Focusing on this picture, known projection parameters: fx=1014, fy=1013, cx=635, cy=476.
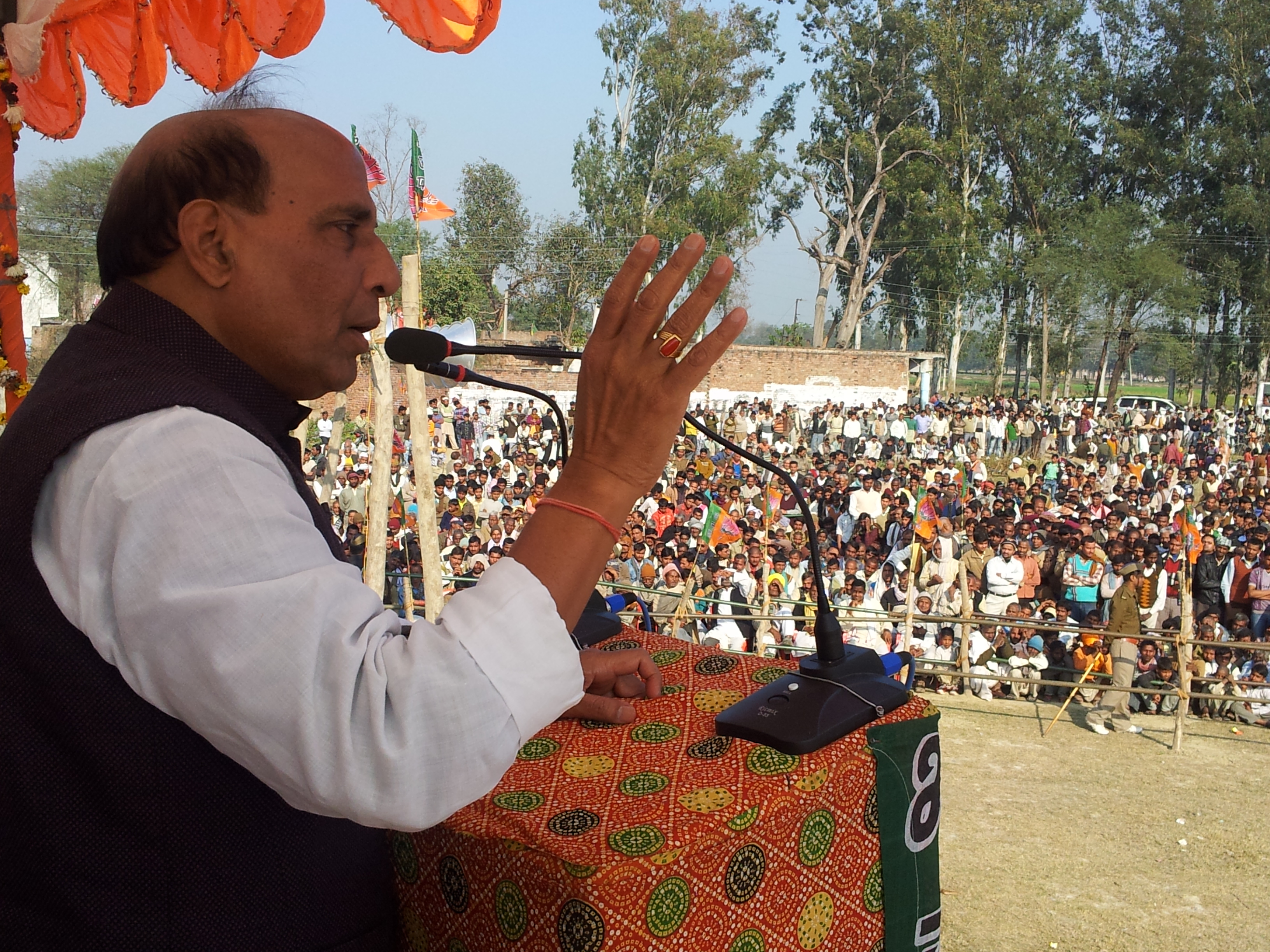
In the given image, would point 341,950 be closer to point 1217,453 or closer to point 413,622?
point 413,622

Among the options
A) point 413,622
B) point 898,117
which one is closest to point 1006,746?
point 413,622

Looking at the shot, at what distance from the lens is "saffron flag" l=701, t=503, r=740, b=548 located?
1009 cm

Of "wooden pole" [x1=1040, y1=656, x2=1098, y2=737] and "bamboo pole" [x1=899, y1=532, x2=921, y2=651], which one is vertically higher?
"bamboo pole" [x1=899, y1=532, x2=921, y2=651]

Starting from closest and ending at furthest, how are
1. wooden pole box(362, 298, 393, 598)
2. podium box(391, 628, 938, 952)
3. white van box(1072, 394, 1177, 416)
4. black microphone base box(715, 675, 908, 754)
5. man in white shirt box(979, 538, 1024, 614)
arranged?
podium box(391, 628, 938, 952) → black microphone base box(715, 675, 908, 754) → wooden pole box(362, 298, 393, 598) → man in white shirt box(979, 538, 1024, 614) → white van box(1072, 394, 1177, 416)

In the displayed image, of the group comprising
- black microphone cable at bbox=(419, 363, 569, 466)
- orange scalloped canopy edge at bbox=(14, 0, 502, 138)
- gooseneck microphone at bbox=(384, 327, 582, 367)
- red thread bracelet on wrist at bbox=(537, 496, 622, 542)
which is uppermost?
orange scalloped canopy edge at bbox=(14, 0, 502, 138)

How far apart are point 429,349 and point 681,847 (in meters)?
0.65

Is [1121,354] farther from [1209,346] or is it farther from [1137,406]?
[1209,346]

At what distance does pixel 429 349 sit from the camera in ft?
4.04

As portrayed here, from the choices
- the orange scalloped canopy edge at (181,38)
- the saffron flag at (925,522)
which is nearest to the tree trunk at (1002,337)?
the saffron flag at (925,522)

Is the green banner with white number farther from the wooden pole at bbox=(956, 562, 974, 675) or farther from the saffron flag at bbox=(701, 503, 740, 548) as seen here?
the saffron flag at bbox=(701, 503, 740, 548)

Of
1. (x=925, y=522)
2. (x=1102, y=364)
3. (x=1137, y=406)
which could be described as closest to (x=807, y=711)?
(x=925, y=522)

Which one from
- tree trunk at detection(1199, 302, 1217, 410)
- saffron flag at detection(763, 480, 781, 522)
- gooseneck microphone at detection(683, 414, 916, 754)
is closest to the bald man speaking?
gooseneck microphone at detection(683, 414, 916, 754)

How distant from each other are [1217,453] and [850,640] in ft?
43.5

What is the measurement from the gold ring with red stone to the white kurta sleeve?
0.24 meters
